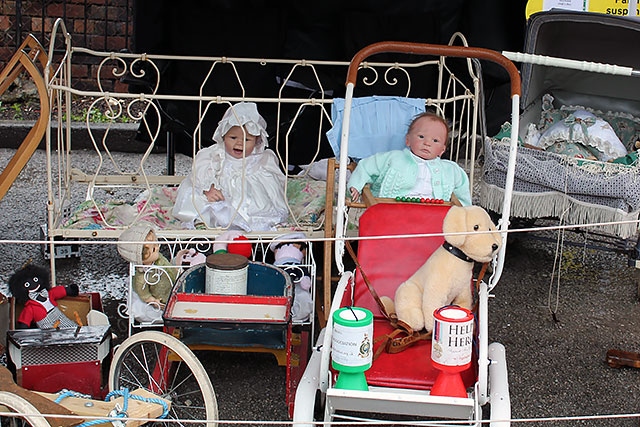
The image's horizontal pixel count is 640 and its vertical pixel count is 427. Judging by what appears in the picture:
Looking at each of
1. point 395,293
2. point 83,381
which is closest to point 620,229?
point 395,293

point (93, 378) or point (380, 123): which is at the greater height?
point (380, 123)

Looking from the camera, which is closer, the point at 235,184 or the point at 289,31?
the point at 235,184

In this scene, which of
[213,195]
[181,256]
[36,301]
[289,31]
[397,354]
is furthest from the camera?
[289,31]

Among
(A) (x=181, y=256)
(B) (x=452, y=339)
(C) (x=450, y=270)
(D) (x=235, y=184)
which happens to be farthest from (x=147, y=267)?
(B) (x=452, y=339)

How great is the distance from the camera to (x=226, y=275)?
3324 mm

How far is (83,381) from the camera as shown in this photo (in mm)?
3033

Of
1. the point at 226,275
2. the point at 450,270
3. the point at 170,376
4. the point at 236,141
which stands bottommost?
the point at 170,376

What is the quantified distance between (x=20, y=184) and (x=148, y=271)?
10.6 feet

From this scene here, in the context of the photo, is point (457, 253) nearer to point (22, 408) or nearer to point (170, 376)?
point (170, 376)

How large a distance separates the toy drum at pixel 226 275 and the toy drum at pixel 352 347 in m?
0.78

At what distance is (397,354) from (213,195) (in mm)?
1696

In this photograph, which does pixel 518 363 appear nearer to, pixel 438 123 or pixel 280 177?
pixel 438 123

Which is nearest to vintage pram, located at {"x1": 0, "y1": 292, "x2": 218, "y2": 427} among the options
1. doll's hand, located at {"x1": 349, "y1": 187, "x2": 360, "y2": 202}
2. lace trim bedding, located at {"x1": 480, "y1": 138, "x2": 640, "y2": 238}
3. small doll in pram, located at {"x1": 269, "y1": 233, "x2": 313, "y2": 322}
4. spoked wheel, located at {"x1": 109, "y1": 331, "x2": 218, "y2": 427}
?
spoked wheel, located at {"x1": 109, "y1": 331, "x2": 218, "y2": 427}

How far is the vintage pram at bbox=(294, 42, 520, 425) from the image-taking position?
2596 millimetres
